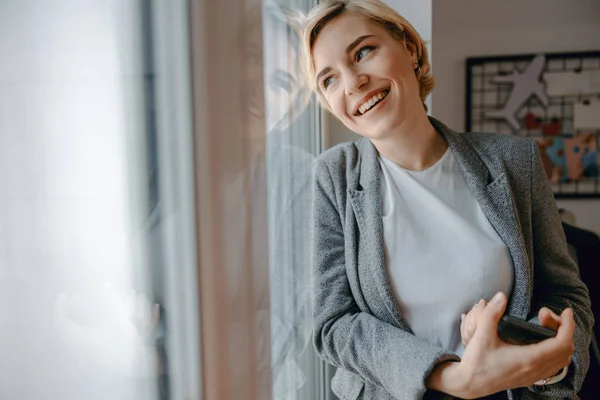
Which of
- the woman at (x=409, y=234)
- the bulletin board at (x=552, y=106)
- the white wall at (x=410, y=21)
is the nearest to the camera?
the woman at (x=409, y=234)

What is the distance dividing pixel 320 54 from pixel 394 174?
0.25 metres

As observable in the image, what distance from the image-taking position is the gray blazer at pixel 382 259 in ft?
2.67

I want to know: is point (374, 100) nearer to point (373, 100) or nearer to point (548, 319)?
point (373, 100)

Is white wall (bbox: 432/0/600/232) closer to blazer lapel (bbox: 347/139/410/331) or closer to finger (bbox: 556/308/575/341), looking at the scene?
blazer lapel (bbox: 347/139/410/331)

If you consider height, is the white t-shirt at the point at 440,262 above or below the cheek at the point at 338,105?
below

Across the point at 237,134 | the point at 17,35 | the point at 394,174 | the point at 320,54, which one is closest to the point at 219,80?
the point at 237,134

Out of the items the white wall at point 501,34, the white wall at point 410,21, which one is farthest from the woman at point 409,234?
the white wall at point 501,34

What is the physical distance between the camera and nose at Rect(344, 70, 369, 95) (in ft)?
2.66

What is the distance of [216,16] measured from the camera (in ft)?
1.63

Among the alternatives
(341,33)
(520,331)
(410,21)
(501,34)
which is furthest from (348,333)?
(501,34)

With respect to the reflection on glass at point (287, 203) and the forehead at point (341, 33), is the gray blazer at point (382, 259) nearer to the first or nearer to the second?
the reflection on glass at point (287, 203)

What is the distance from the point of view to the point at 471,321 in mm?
749

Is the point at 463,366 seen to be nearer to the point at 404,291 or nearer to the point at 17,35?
the point at 404,291

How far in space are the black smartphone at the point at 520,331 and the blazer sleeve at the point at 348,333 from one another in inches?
3.5
